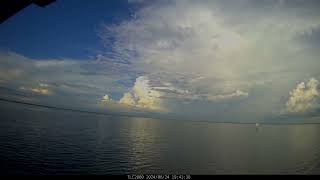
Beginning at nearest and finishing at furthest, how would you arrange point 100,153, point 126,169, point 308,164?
point 126,169
point 308,164
point 100,153

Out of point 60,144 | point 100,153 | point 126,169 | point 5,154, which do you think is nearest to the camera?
point 126,169

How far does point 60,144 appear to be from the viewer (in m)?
37.5

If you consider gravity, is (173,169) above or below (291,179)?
below

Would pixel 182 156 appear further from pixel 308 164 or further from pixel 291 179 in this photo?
pixel 291 179

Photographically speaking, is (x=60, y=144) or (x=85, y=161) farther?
(x=60, y=144)

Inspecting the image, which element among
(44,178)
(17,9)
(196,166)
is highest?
(17,9)

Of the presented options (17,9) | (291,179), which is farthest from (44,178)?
(291,179)

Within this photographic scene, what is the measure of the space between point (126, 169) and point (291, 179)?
20648 millimetres
